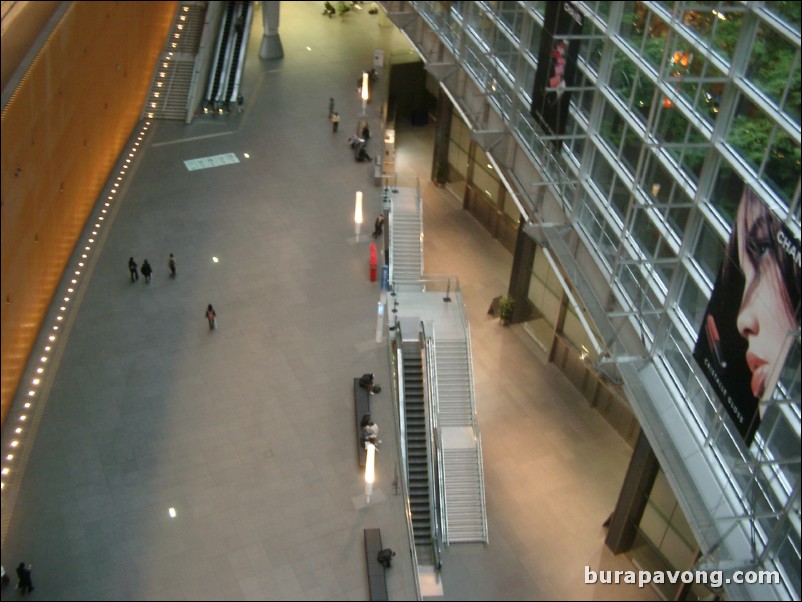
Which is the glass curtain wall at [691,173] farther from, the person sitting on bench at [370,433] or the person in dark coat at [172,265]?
the person in dark coat at [172,265]

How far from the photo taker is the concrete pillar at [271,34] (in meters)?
45.2

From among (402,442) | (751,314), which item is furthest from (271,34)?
(751,314)

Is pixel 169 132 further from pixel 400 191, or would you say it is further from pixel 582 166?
pixel 582 166

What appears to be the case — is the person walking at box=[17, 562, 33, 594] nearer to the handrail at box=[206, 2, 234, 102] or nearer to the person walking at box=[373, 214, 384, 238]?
the person walking at box=[373, 214, 384, 238]

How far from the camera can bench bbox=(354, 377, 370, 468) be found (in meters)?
26.6

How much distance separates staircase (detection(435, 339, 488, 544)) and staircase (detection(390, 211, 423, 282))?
381 centimetres

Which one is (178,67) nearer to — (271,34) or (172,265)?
(271,34)

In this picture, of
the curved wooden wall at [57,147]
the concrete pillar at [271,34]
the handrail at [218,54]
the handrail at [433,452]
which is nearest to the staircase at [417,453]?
the handrail at [433,452]

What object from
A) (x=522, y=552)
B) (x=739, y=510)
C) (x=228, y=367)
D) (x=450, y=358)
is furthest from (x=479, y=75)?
(x=739, y=510)

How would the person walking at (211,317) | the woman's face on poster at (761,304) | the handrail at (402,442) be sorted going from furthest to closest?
the person walking at (211,317), the handrail at (402,442), the woman's face on poster at (761,304)

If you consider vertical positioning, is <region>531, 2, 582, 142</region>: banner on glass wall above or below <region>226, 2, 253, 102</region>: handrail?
above

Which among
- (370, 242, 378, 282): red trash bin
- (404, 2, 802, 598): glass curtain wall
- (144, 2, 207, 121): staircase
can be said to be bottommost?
(370, 242, 378, 282): red trash bin

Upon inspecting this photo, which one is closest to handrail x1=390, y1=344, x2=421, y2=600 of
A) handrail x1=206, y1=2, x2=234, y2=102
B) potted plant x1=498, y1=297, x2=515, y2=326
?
potted plant x1=498, y1=297, x2=515, y2=326

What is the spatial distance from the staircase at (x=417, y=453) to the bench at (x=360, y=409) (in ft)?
5.04
